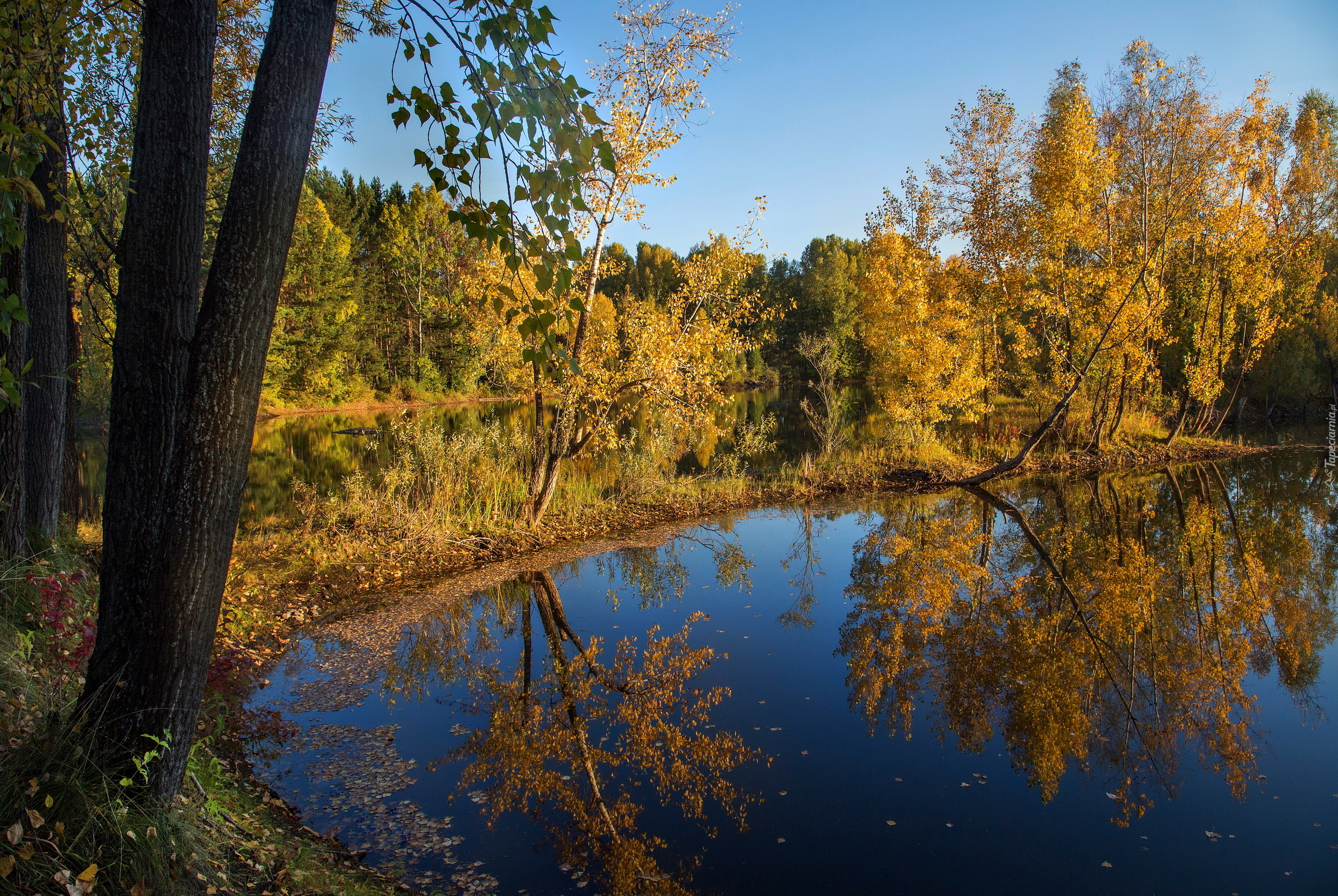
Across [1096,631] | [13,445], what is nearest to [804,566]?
[1096,631]

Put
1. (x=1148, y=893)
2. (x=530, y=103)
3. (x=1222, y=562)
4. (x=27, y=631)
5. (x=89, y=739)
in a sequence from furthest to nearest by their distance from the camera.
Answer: (x=1222, y=562)
(x=27, y=631)
(x=1148, y=893)
(x=89, y=739)
(x=530, y=103)

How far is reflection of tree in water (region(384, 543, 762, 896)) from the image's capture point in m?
4.35

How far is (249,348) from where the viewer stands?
2715mm

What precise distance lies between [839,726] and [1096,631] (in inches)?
146

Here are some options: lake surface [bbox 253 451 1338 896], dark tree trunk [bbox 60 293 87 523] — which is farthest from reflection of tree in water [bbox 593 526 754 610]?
dark tree trunk [bbox 60 293 87 523]

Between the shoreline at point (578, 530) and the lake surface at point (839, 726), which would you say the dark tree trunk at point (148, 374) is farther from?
the shoreline at point (578, 530)

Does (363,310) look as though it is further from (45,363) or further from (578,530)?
(45,363)

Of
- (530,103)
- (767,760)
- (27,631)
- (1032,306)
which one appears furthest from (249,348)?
(1032,306)

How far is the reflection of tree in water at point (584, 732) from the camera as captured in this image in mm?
4352

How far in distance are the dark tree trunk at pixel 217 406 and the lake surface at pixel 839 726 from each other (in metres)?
2.00

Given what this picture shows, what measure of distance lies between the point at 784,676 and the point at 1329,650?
234 inches

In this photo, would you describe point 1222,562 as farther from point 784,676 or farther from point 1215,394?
point 1215,394

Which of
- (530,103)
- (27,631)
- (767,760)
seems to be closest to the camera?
(530,103)

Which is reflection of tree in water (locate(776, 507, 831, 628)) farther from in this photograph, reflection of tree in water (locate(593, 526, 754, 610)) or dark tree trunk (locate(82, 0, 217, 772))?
dark tree trunk (locate(82, 0, 217, 772))
